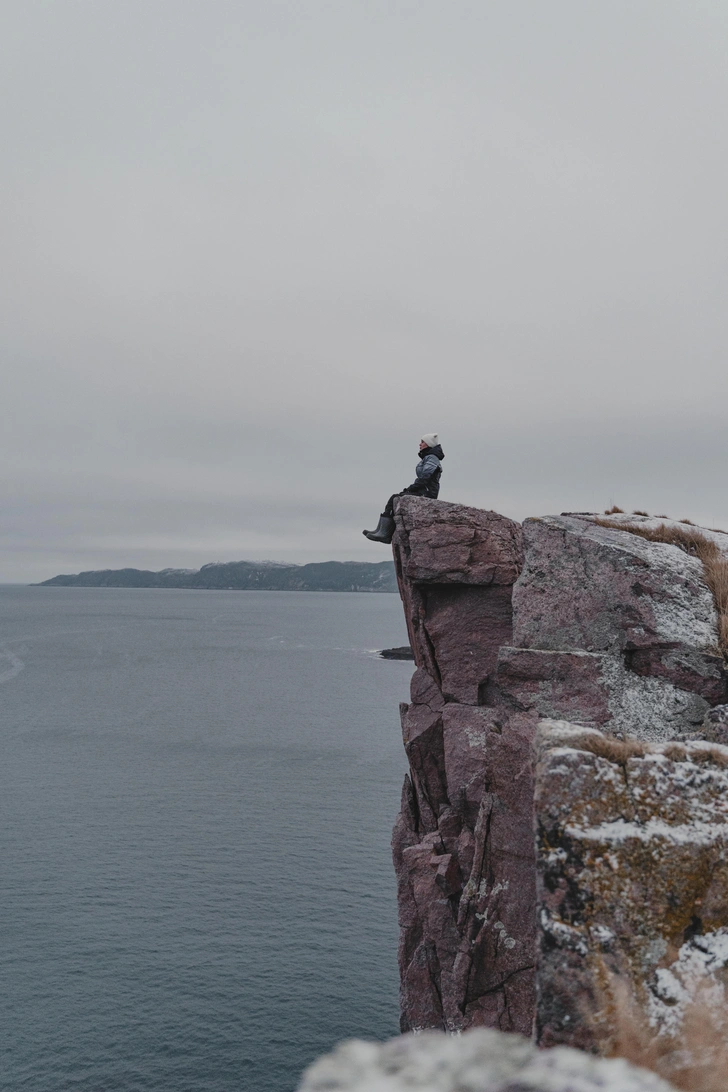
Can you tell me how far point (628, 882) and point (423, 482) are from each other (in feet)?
68.3

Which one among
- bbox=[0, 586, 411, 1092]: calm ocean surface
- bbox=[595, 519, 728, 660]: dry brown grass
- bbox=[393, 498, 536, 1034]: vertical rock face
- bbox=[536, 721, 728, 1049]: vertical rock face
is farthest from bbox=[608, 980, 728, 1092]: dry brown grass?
bbox=[0, 586, 411, 1092]: calm ocean surface

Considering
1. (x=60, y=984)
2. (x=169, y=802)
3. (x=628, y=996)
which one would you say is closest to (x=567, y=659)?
(x=628, y=996)

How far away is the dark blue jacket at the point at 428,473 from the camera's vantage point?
1088 inches

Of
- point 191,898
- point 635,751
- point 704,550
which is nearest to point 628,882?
point 635,751

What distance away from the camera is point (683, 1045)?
25.0 feet

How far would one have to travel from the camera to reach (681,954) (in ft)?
27.1

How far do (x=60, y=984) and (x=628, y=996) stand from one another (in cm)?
5160

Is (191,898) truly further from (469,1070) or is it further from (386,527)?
(469,1070)

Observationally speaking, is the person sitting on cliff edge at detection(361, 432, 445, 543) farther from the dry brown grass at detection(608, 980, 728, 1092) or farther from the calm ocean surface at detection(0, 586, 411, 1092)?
the calm ocean surface at detection(0, 586, 411, 1092)

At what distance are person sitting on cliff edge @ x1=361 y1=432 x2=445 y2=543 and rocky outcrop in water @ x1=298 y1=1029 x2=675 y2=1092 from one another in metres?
19.8

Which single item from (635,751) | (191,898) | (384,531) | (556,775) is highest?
(384,531)

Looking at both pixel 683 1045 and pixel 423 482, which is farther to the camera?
pixel 423 482

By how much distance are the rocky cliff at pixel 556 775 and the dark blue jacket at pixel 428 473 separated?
1.04 m

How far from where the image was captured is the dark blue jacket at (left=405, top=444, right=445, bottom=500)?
27.6 metres
